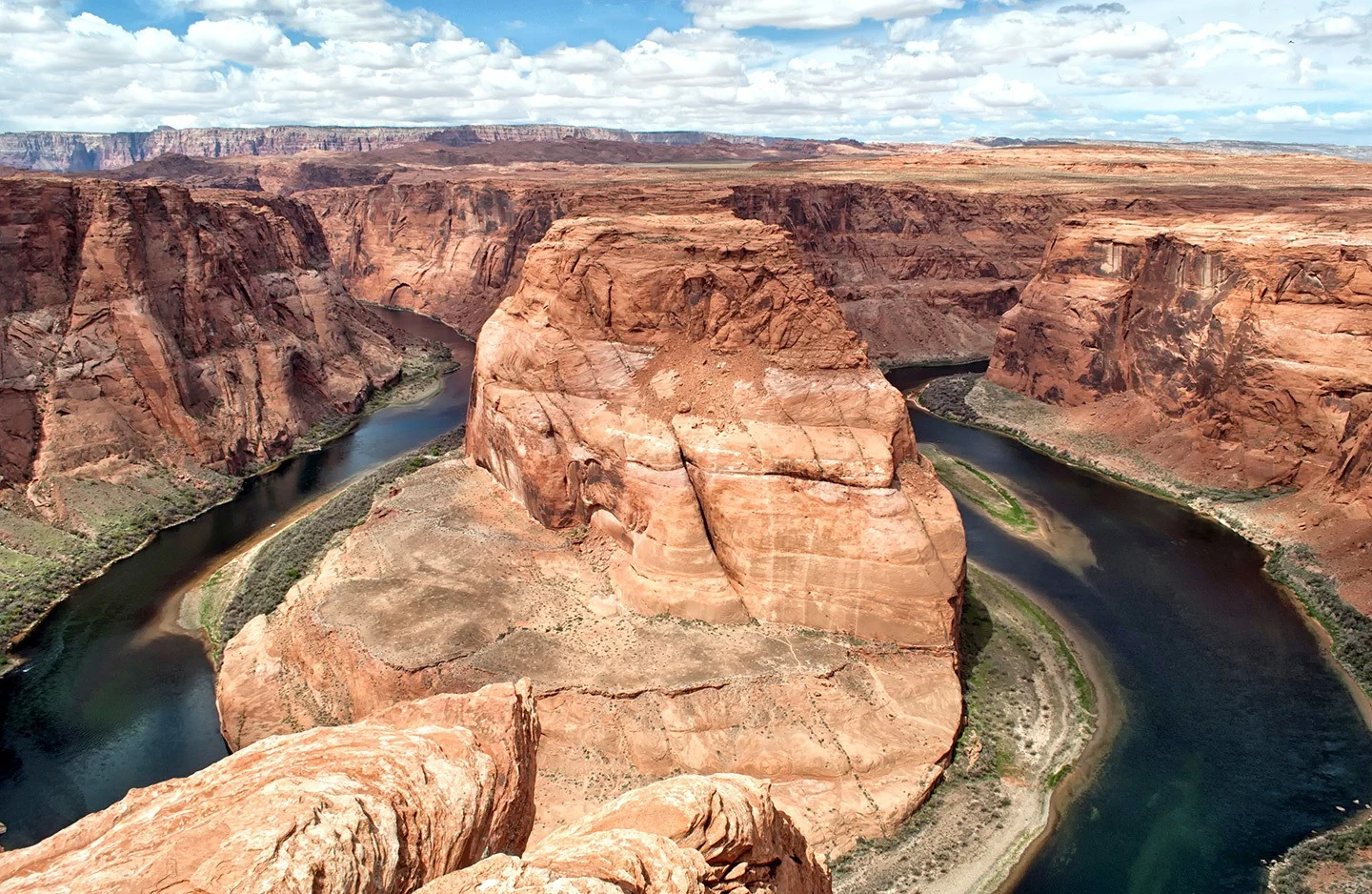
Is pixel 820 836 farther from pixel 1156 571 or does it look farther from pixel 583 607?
pixel 1156 571

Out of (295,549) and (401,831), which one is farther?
(295,549)

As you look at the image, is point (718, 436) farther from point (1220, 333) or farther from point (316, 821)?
point (1220, 333)

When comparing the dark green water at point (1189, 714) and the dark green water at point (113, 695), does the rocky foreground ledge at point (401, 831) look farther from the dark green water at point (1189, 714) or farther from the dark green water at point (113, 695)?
the dark green water at point (113, 695)

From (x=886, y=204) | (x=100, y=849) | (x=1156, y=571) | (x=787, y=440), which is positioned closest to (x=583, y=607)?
(x=787, y=440)

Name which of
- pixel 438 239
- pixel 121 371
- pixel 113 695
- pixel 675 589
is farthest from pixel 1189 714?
pixel 438 239

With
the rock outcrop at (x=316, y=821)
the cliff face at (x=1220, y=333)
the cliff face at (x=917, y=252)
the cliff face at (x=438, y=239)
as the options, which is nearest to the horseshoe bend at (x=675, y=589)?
the rock outcrop at (x=316, y=821)

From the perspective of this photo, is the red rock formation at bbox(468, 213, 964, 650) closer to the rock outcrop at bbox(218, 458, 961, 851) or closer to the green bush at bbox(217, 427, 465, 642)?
the rock outcrop at bbox(218, 458, 961, 851)
